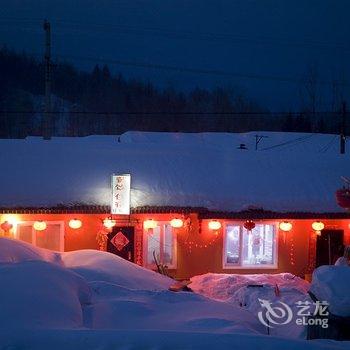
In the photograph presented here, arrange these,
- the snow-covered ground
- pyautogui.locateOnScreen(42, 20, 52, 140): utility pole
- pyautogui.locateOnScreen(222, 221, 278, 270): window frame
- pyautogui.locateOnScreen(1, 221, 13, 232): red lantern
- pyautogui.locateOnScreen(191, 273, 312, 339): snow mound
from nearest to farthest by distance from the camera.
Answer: the snow-covered ground
pyautogui.locateOnScreen(191, 273, 312, 339): snow mound
pyautogui.locateOnScreen(1, 221, 13, 232): red lantern
pyautogui.locateOnScreen(222, 221, 278, 270): window frame
pyautogui.locateOnScreen(42, 20, 52, 140): utility pole

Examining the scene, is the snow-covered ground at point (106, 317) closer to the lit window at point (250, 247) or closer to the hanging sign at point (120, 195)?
the hanging sign at point (120, 195)

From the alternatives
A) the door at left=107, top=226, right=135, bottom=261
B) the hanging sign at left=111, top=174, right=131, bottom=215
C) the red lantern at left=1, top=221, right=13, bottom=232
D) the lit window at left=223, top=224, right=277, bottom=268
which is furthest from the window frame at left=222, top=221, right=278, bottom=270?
the red lantern at left=1, top=221, right=13, bottom=232

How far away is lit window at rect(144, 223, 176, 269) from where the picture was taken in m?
15.5

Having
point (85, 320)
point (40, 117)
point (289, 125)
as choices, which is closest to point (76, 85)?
point (40, 117)

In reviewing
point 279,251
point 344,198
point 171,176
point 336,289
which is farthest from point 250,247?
point 336,289

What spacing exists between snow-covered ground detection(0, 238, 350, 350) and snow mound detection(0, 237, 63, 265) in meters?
0.36

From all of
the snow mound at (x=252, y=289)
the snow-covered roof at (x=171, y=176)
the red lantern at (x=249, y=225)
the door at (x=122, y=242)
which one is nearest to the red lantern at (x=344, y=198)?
the snow mound at (x=252, y=289)

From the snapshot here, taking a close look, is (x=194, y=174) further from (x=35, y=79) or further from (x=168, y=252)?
(x=35, y=79)

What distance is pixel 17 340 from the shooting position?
436 cm

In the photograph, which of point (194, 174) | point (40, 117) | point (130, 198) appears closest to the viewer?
point (130, 198)

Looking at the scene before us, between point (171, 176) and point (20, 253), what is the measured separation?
6728 mm

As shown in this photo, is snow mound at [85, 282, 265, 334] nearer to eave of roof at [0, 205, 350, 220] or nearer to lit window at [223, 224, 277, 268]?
eave of roof at [0, 205, 350, 220]

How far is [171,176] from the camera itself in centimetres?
1611

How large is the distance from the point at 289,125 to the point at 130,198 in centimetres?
4076
